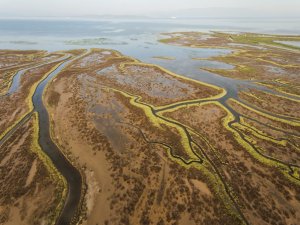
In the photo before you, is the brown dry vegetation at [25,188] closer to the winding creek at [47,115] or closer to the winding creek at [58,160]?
the winding creek at [58,160]

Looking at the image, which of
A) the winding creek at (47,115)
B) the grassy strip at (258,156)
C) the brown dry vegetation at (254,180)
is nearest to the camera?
the brown dry vegetation at (254,180)

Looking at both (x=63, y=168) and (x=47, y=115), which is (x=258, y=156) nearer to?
(x=63, y=168)

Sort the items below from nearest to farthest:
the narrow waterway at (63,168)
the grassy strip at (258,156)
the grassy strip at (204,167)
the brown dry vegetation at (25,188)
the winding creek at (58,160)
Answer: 1. the brown dry vegetation at (25,188)
2. the narrow waterway at (63,168)
3. the winding creek at (58,160)
4. the grassy strip at (204,167)
5. the grassy strip at (258,156)

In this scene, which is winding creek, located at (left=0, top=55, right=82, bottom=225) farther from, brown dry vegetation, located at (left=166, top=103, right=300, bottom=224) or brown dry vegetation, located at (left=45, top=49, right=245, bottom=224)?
brown dry vegetation, located at (left=166, top=103, right=300, bottom=224)

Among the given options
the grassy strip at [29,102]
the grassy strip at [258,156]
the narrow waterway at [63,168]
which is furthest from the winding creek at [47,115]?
the grassy strip at [29,102]

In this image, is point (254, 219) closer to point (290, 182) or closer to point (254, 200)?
point (254, 200)

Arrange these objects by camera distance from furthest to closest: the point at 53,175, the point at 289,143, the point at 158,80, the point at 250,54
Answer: the point at 250,54
the point at 158,80
the point at 289,143
the point at 53,175

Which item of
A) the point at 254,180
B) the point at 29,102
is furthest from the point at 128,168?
the point at 29,102

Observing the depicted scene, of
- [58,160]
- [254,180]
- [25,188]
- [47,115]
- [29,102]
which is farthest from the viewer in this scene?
[29,102]

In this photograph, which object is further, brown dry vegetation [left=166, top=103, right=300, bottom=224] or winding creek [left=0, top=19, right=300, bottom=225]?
winding creek [left=0, top=19, right=300, bottom=225]

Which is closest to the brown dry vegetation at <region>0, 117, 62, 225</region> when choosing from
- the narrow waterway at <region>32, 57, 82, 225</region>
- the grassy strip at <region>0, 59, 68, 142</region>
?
the narrow waterway at <region>32, 57, 82, 225</region>

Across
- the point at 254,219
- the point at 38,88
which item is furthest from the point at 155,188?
the point at 38,88
